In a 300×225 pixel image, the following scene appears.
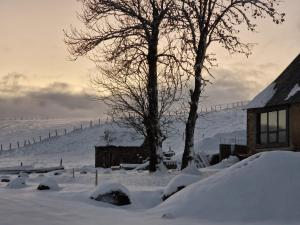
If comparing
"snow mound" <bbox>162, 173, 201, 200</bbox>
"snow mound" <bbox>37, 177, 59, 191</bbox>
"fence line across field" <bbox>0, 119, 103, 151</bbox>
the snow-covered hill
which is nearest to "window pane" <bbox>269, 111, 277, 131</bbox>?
"snow mound" <bbox>37, 177, 59, 191</bbox>

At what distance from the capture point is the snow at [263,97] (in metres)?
30.7

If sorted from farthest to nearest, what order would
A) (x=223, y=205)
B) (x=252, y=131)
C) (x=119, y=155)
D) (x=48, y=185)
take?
1. (x=119, y=155)
2. (x=252, y=131)
3. (x=48, y=185)
4. (x=223, y=205)

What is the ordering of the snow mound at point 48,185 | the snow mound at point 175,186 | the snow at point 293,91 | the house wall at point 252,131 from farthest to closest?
1. the house wall at point 252,131
2. the snow at point 293,91
3. the snow mound at point 48,185
4. the snow mound at point 175,186

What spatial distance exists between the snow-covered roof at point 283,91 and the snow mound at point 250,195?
15908mm

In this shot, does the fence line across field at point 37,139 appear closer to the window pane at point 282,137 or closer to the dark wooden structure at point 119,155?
the dark wooden structure at point 119,155

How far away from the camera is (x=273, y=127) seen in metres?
30.8

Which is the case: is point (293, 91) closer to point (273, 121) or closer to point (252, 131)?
point (273, 121)

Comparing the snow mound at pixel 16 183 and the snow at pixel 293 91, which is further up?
the snow at pixel 293 91

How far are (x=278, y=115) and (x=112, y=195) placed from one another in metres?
17.0

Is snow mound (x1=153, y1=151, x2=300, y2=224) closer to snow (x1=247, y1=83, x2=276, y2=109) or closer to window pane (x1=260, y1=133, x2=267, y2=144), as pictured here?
snow (x1=247, y1=83, x2=276, y2=109)

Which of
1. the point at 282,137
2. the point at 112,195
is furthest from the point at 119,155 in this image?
the point at 112,195

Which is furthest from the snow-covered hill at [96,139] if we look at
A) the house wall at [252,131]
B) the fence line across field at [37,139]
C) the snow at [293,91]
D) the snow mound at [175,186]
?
the snow mound at [175,186]

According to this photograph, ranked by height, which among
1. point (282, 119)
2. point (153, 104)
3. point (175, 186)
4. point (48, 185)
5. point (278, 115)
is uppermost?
point (153, 104)

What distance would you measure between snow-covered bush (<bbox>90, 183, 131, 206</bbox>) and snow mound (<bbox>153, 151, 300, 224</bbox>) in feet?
7.83
